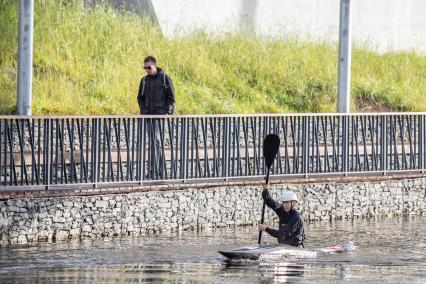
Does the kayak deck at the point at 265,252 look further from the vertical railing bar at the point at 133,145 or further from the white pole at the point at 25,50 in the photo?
the white pole at the point at 25,50

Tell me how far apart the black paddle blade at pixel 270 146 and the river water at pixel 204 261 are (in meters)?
1.24

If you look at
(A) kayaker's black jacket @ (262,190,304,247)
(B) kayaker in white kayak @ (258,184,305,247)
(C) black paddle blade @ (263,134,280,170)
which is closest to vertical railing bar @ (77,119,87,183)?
(C) black paddle blade @ (263,134,280,170)

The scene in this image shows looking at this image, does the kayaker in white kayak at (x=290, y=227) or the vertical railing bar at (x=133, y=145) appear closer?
the kayaker in white kayak at (x=290, y=227)

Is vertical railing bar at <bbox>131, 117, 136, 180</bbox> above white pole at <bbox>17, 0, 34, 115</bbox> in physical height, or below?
below

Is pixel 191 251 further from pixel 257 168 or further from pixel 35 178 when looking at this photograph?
pixel 257 168

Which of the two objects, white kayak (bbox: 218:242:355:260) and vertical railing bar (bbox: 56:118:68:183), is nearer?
white kayak (bbox: 218:242:355:260)

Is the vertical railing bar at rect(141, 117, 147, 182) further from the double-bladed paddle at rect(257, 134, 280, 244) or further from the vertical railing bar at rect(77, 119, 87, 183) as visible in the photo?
the double-bladed paddle at rect(257, 134, 280, 244)

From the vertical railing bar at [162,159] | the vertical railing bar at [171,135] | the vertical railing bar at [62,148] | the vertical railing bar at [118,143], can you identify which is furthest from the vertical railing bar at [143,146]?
the vertical railing bar at [62,148]

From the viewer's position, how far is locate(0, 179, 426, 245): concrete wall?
23.0m

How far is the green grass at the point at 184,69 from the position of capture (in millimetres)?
33562

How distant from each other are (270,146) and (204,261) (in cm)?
428

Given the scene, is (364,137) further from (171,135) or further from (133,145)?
(133,145)

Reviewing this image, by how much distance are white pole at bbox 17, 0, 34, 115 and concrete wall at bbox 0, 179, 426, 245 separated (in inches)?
165

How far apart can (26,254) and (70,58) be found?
13.7 meters
